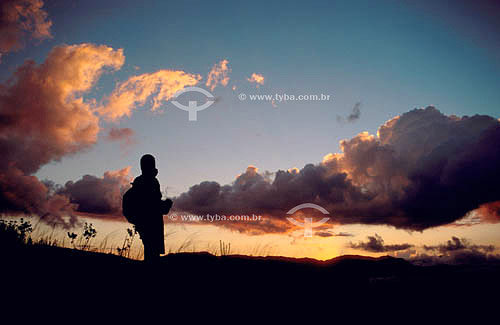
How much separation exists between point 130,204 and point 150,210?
454mm

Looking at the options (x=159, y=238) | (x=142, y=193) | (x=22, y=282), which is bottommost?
(x=22, y=282)

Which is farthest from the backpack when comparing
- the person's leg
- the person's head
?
the person's leg

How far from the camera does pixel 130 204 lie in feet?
21.7

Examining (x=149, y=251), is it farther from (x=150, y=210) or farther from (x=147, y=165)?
(x=147, y=165)

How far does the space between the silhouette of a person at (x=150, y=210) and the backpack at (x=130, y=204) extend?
0.29ft

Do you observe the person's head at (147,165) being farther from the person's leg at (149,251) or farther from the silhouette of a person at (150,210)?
the person's leg at (149,251)

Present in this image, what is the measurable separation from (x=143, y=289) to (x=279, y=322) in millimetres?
2967

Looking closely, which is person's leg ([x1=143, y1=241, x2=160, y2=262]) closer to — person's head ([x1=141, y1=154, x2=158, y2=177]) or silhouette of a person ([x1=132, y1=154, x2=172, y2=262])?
silhouette of a person ([x1=132, y1=154, x2=172, y2=262])

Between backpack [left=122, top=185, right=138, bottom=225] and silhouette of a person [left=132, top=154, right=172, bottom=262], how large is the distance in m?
0.09

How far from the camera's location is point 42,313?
15.4ft

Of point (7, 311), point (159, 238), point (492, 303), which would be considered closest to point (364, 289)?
point (492, 303)

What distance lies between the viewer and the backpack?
21.7 feet

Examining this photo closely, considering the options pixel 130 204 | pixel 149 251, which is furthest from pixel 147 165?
pixel 149 251

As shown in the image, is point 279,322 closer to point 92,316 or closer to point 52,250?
point 92,316
